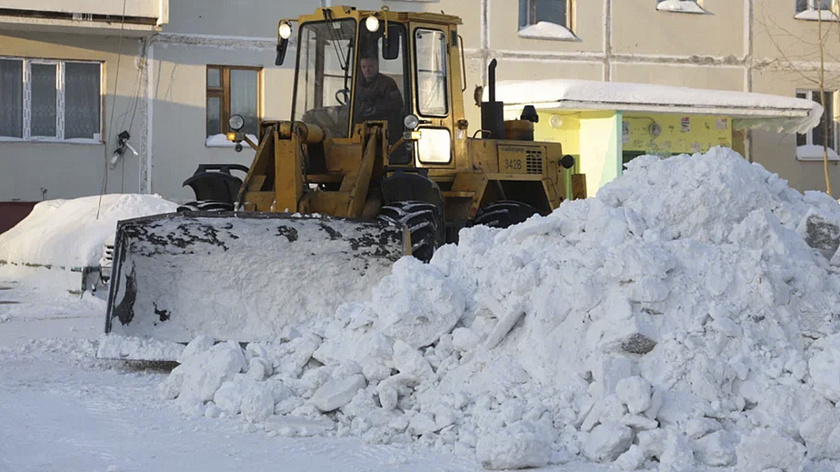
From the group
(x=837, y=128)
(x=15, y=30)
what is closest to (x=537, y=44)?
(x=837, y=128)

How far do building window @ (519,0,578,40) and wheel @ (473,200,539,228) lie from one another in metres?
10.8

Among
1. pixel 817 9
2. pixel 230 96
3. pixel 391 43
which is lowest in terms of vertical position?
pixel 391 43

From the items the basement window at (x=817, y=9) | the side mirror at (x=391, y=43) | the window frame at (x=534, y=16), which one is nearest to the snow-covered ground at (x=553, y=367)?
the side mirror at (x=391, y=43)

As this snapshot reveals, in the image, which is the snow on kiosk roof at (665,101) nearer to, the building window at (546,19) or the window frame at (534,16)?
the building window at (546,19)

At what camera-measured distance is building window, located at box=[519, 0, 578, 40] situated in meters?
21.8

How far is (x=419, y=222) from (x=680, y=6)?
1547 cm

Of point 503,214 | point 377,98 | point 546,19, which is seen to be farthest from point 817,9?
point 377,98

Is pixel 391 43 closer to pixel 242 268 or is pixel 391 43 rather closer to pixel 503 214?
pixel 503 214

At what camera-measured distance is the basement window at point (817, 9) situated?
24125 millimetres

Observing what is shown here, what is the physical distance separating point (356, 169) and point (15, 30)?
33.8 feet

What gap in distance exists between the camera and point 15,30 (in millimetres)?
17891

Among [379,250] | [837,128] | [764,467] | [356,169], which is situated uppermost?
[837,128]

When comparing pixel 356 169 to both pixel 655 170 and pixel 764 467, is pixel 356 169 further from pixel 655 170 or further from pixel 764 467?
pixel 764 467

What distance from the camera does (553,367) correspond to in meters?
6.10
